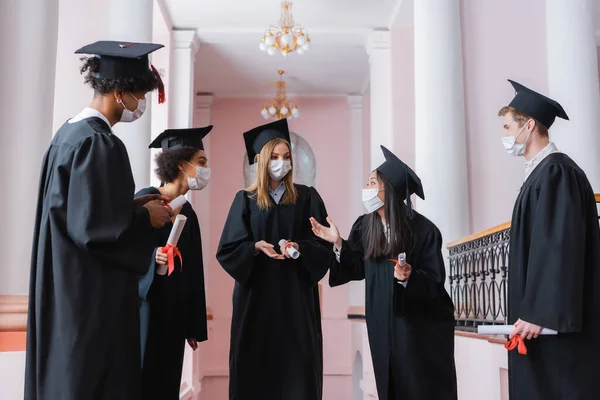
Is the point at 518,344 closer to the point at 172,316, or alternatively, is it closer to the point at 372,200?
the point at 372,200

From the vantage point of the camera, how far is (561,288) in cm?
383

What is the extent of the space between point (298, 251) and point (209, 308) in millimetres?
10759

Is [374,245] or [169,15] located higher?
[169,15]

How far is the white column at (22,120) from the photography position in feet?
14.1

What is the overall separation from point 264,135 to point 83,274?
2540 millimetres

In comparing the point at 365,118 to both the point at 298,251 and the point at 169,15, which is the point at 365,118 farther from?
the point at 298,251

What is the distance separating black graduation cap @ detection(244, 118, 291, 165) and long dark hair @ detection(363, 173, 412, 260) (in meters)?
0.84

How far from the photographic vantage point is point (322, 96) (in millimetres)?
16891

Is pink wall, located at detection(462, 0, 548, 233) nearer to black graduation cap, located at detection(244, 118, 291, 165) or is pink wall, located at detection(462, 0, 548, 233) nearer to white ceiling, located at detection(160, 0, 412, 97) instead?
white ceiling, located at detection(160, 0, 412, 97)

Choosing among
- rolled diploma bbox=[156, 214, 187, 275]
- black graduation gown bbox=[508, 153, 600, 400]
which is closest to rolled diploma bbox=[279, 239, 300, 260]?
rolled diploma bbox=[156, 214, 187, 275]

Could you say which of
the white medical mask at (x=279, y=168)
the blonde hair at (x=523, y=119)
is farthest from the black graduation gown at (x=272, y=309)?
the blonde hair at (x=523, y=119)

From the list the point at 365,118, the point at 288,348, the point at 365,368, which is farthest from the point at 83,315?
the point at 365,118

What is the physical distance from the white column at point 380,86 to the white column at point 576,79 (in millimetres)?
4397

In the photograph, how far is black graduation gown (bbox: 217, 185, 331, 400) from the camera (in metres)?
5.14
